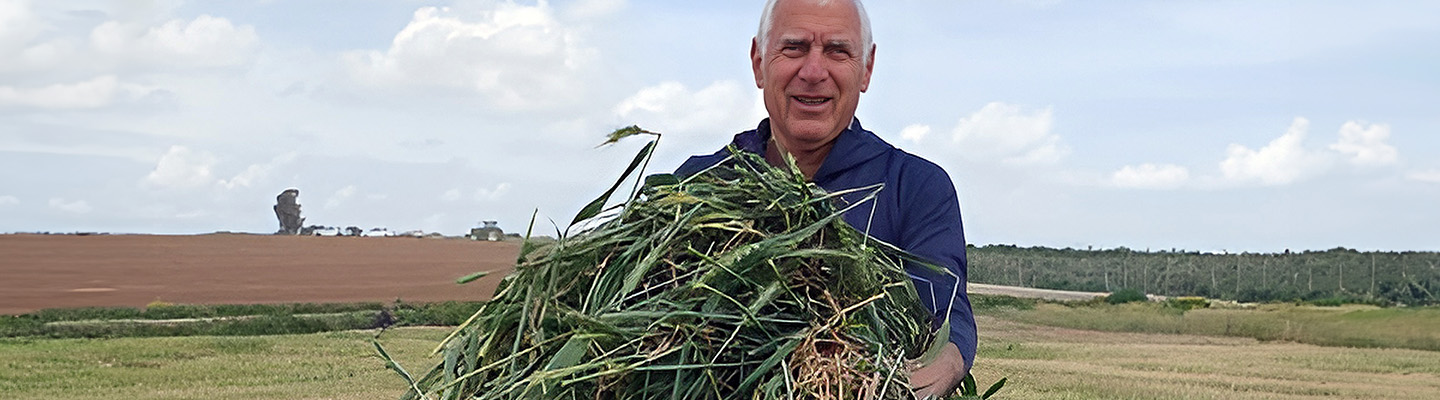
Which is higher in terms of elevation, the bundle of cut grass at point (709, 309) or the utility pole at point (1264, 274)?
the utility pole at point (1264, 274)

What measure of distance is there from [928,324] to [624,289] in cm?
64

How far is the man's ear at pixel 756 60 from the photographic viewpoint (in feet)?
10.7

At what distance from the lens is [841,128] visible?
3.14m

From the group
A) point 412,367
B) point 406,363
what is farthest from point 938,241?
point 406,363

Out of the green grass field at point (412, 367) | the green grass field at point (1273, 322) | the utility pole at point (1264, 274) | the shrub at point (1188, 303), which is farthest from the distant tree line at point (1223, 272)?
the green grass field at point (412, 367)

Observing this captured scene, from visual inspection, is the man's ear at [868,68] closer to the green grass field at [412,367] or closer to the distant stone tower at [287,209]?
the green grass field at [412,367]

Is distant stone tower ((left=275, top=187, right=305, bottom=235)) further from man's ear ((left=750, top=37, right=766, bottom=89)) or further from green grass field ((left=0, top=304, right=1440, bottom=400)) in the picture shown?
man's ear ((left=750, top=37, right=766, bottom=89))

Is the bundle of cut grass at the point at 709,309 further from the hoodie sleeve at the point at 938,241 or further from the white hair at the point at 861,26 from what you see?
the white hair at the point at 861,26

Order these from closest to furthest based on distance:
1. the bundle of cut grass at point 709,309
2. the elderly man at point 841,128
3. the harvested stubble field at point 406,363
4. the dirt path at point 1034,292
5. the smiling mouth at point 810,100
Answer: the bundle of cut grass at point 709,309 → the elderly man at point 841,128 → the smiling mouth at point 810,100 → the harvested stubble field at point 406,363 → the dirt path at point 1034,292

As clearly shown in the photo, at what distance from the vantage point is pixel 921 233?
9.60ft

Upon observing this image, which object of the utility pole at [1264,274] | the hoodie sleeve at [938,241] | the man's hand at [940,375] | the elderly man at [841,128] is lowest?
the man's hand at [940,375]

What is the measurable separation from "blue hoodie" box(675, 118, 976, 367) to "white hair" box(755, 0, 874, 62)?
183 mm

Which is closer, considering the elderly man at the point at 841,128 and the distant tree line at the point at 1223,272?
the elderly man at the point at 841,128

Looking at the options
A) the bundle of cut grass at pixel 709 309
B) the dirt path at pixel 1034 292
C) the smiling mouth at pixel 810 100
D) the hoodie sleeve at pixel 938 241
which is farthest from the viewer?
the dirt path at pixel 1034 292
